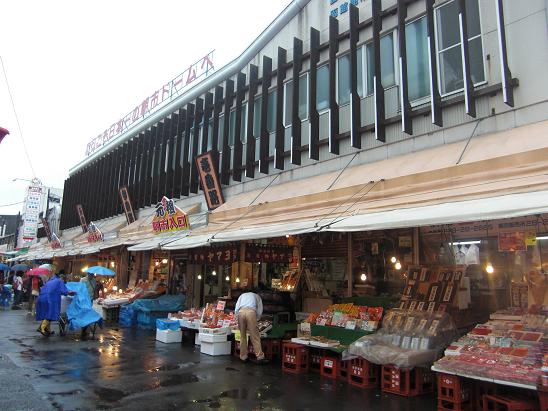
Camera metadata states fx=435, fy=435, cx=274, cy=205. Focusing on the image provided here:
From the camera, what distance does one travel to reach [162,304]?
15.7 m

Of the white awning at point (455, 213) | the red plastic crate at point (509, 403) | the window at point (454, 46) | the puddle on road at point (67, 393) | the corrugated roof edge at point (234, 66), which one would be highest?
the corrugated roof edge at point (234, 66)

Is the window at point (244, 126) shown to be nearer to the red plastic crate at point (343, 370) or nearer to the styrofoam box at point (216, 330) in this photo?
the styrofoam box at point (216, 330)

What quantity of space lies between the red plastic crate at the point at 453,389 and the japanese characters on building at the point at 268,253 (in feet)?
21.8

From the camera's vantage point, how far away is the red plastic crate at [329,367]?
810cm

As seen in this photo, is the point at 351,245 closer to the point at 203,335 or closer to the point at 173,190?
the point at 203,335

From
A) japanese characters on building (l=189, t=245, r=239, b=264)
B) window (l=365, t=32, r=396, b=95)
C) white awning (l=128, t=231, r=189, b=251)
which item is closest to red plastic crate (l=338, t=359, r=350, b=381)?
japanese characters on building (l=189, t=245, r=239, b=264)

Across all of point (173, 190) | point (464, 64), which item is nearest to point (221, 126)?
point (173, 190)

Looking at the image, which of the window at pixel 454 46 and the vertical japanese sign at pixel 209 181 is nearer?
the window at pixel 454 46

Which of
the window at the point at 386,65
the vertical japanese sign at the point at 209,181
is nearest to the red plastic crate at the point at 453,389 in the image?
the window at the point at 386,65

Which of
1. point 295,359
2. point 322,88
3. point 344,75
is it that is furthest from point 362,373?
point 322,88

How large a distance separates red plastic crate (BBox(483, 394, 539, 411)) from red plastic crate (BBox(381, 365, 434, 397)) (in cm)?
121

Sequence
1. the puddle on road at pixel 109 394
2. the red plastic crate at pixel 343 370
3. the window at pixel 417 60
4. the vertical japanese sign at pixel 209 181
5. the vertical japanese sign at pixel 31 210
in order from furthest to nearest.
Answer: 1. the vertical japanese sign at pixel 31 210
2. the vertical japanese sign at pixel 209 181
3. the window at pixel 417 60
4. the red plastic crate at pixel 343 370
5. the puddle on road at pixel 109 394

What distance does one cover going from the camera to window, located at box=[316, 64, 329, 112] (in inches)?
485

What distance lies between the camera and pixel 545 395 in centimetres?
514
